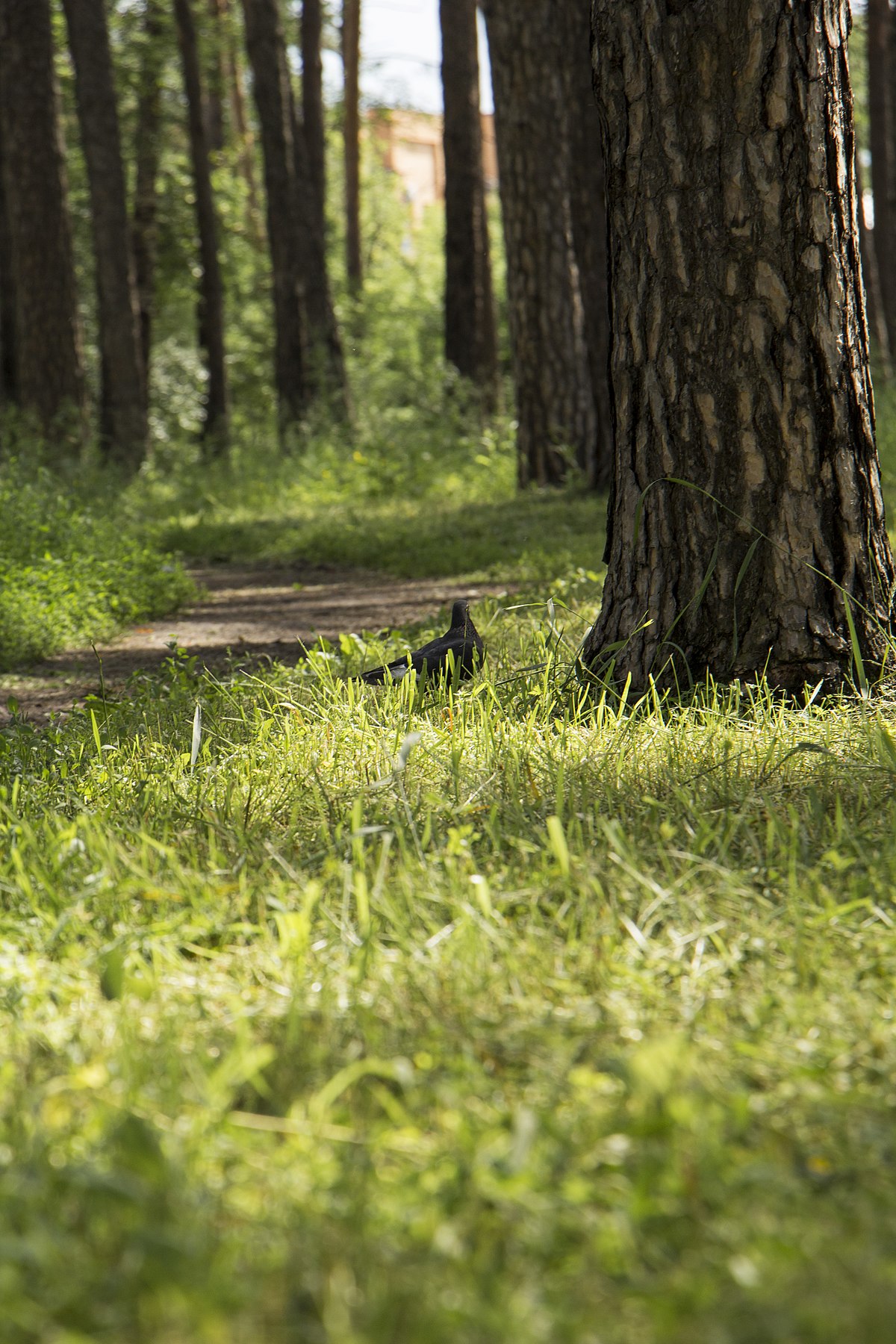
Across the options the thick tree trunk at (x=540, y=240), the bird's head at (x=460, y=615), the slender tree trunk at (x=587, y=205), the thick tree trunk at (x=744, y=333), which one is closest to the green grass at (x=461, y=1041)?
the thick tree trunk at (x=744, y=333)

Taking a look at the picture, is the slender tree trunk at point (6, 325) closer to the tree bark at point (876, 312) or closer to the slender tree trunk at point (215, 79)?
the slender tree trunk at point (215, 79)

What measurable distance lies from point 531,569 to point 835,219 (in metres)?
3.39

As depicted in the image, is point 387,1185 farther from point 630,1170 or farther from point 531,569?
point 531,569

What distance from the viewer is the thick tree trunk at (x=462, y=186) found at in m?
14.0

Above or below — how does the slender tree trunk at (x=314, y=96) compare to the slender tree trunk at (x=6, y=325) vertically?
above

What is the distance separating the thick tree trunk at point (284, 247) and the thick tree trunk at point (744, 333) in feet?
40.1

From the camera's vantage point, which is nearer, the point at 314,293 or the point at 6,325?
the point at 6,325

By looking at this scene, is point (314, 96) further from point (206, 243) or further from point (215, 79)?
point (215, 79)

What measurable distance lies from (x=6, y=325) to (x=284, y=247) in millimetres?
3750

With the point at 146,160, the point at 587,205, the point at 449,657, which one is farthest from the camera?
the point at 146,160

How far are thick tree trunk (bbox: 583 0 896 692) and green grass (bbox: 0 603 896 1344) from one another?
455mm

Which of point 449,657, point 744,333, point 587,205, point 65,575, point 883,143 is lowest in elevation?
point 449,657

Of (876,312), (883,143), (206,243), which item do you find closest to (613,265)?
(876,312)

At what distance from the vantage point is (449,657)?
3893 mm
